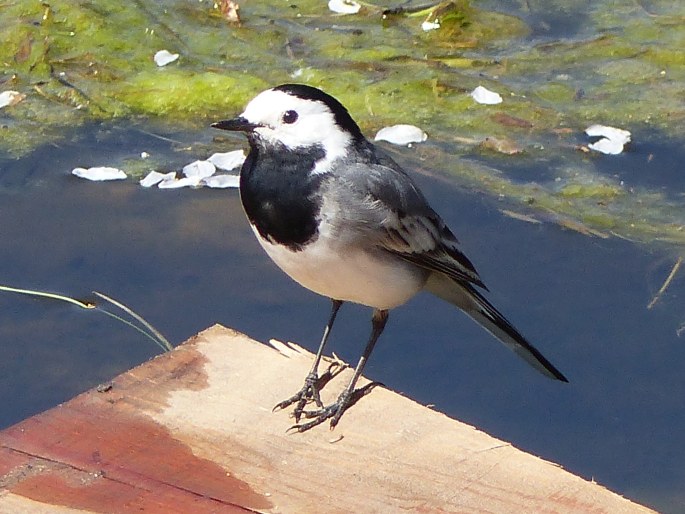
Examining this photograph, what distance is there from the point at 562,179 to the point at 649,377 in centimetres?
147

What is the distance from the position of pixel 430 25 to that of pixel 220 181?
7.37 feet

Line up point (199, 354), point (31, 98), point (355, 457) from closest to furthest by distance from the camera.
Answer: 1. point (355, 457)
2. point (199, 354)
3. point (31, 98)

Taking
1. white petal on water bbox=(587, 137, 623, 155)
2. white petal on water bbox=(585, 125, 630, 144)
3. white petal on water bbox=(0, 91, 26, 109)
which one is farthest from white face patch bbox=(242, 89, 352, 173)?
white petal on water bbox=(0, 91, 26, 109)

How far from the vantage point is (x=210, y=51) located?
7.22 m

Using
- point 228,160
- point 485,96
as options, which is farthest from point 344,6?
point 228,160

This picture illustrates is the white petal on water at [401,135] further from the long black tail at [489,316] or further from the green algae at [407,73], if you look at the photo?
the long black tail at [489,316]

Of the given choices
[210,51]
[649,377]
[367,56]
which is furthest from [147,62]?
[649,377]

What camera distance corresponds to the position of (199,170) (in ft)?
19.6

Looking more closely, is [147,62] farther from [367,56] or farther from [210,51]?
[367,56]

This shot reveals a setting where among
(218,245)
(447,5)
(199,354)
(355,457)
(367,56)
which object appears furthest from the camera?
(447,5)

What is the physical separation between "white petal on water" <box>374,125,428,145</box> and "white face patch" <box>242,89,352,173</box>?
8.92 feet

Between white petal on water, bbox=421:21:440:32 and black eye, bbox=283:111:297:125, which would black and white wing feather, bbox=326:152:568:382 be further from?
white petal on water, bbox=421:21:440:32

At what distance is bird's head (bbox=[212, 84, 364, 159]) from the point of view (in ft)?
11.5

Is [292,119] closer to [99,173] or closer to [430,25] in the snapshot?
[99,173]
